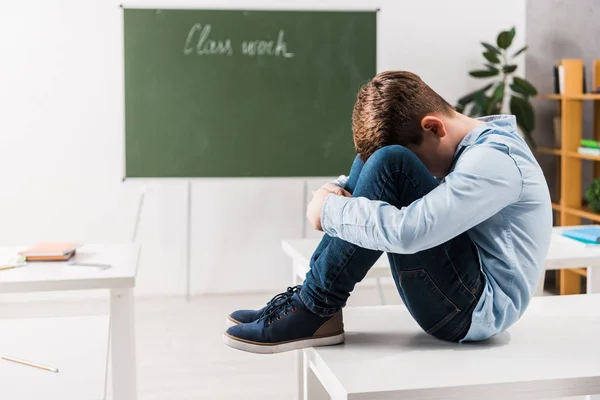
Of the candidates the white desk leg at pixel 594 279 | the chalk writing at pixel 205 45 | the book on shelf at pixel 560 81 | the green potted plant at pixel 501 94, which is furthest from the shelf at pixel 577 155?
the chalk writing at pixel 205 45

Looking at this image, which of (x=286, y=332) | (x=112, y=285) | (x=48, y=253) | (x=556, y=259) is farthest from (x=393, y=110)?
(x=48, y=253)

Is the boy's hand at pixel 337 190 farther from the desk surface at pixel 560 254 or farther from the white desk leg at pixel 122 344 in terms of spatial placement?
the white desk leg at pixel 122 344

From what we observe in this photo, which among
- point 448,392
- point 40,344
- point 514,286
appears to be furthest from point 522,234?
point 40,344

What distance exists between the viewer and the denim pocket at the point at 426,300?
1551 millimetres

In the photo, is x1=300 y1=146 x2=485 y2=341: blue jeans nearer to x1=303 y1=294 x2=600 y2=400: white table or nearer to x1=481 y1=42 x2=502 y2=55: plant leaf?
x1=303 y1=294 x2=600 y2=400: white table

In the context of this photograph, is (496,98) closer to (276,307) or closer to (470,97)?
(470,97)

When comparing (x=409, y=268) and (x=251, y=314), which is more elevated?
(x=409, y=268)

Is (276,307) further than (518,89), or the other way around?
(518,89)

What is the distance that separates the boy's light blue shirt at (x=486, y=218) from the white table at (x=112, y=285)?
0.88m

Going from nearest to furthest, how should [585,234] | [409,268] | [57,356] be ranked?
1. [409,268]
2. [57,356]
3. [585,234]

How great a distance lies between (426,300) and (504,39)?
334 centimetres

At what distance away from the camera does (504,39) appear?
4.55 meters

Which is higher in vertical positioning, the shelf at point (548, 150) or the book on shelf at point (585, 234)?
the shelf at point (548, 150)

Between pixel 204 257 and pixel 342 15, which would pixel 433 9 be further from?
pixel 204 257
